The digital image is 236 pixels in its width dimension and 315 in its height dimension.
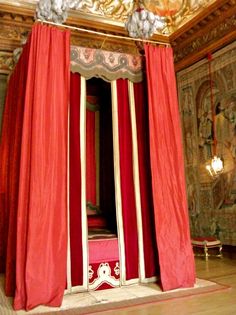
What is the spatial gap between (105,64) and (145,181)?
1.44 m

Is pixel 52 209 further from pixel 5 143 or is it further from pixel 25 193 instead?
pixel 5 143

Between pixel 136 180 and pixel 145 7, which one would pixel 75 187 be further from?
pixel 145 7

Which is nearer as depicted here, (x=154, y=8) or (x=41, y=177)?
(x=41, y=177)

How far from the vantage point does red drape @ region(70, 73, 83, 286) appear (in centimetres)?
353

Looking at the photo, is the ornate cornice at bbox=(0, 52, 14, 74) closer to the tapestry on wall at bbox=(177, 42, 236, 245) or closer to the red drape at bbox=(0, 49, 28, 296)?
the red drape at bbox=(0, 49, 28, 296)

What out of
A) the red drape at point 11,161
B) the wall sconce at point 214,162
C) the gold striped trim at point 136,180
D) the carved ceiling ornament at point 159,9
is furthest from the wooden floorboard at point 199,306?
the carved ceiling ornament at point 159,9

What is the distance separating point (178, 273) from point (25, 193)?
6.07 ft

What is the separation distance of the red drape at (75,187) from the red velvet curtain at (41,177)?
273 mm

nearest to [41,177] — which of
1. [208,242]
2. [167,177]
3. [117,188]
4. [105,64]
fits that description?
[117,188]

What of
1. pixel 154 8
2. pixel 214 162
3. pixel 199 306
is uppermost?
pixel 154 8

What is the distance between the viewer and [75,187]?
3.64 metres

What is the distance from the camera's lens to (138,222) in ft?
12.6

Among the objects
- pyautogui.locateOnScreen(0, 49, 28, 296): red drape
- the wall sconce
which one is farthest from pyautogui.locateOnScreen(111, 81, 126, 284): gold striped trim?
the wall sconce

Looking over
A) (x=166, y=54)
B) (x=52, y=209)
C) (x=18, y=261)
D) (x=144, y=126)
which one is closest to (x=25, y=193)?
(x=52, y=209)
